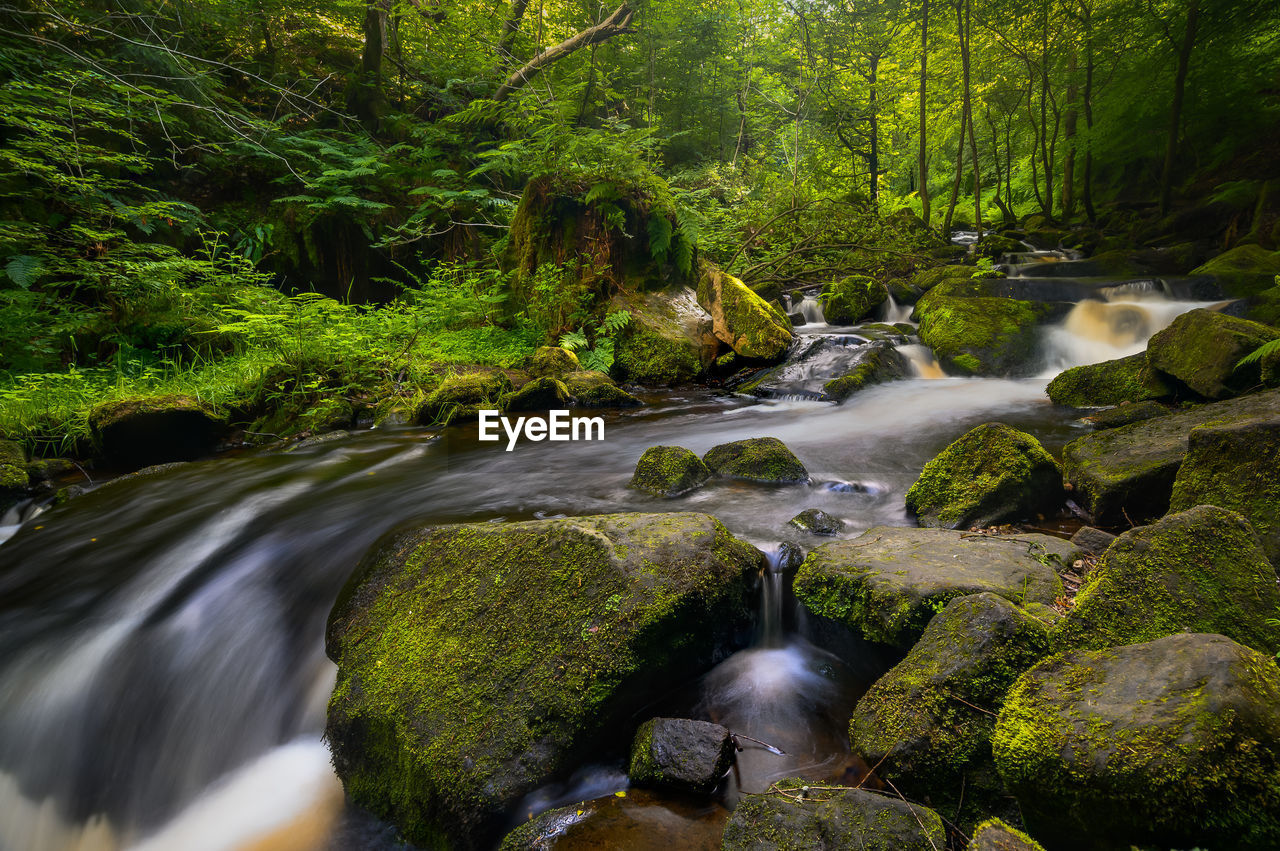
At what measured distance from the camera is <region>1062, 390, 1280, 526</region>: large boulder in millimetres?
3197

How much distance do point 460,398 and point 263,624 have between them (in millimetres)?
4590

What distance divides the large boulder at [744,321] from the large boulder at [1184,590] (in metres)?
6.84

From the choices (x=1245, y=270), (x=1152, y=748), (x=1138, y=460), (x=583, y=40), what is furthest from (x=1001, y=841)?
(x=583, y=40)

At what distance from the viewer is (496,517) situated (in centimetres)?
415

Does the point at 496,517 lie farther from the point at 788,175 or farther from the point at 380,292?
the point at 788,175

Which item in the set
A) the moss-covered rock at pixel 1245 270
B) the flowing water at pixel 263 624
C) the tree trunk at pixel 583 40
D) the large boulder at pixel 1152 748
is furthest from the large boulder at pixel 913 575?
the tree trunk at pixel 583 40

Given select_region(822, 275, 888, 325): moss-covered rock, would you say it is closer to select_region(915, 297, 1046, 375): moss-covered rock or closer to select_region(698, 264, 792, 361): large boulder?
select_region(915, 297, 1046, 375): moss-covered rock

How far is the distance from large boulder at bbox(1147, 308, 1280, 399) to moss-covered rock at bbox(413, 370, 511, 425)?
23.7 ft

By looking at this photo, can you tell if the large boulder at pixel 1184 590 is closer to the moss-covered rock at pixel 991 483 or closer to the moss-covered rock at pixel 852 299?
the moss-covered rock at pixel 991 483

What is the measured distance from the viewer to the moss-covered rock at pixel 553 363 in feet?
27.6

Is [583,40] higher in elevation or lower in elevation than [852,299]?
higher

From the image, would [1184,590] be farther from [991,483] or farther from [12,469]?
[12,469]

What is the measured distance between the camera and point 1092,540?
9.46 ft

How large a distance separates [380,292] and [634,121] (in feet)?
33.5
